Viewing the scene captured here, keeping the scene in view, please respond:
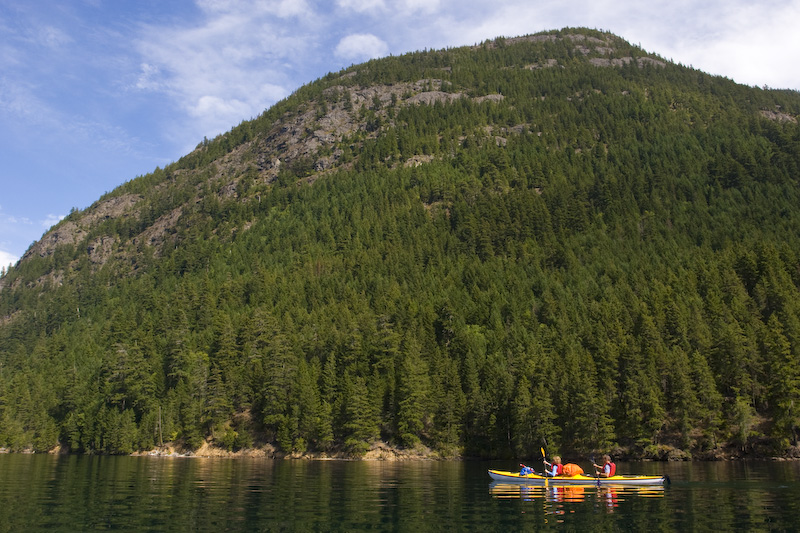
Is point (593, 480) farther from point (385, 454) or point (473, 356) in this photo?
point (473, 356)

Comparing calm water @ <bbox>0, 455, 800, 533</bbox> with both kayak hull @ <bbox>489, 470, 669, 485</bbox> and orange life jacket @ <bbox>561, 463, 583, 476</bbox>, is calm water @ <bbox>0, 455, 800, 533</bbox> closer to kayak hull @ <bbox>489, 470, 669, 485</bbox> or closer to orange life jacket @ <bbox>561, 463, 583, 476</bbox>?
kayak hull @ <bbox>489, 470, 669, 485</bbox>

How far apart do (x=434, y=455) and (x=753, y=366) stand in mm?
52917

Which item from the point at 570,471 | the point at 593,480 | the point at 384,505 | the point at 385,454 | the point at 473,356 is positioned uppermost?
the point at 473,356

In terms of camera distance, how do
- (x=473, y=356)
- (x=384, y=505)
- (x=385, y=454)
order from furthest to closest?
(x=473, y=356), (x=385, y=454), (x=384, y=505)

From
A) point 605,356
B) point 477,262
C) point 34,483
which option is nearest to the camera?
point 34,483

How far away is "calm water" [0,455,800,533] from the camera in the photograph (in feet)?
93.4

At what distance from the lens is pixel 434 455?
328ft

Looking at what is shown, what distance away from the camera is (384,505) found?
119ft

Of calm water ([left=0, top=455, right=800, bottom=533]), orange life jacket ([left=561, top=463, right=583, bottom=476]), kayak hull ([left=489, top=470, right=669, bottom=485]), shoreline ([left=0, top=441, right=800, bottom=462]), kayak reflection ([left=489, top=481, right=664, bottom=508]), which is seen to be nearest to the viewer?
calm water ([left=0, top=455, right=800, bottom=533])

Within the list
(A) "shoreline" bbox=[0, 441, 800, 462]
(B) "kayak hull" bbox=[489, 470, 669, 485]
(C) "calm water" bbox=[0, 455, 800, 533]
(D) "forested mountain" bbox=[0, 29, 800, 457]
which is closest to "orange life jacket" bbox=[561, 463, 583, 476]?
(B) "kayak hull" bbox=[489, 470, 669, 485]

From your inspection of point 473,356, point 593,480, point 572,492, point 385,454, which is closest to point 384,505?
point 572,492

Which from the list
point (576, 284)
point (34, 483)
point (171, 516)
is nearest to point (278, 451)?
point (34, 483)

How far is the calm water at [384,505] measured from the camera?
28453 millimetres

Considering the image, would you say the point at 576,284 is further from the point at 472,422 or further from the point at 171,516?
the point at 171,516
